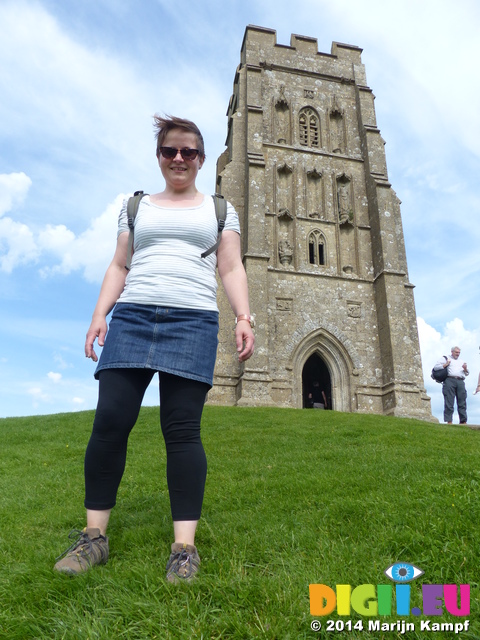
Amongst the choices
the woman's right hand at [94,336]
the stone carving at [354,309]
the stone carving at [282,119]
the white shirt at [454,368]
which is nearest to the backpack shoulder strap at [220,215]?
the woman's right hand at [94,336]

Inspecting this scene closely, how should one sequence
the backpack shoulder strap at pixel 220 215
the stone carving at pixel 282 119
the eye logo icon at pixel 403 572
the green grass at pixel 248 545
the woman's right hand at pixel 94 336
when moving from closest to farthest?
the green grass at pixel 248 545 → the eye logo icon at pixel 403 572 → the woman's right hand at pixel 94 336 → the backpack shoulder strap at pixel 220 215 → the stone carving at pixel 282 119

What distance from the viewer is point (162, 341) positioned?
2.54 m

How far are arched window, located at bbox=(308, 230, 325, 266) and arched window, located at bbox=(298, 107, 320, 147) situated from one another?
15.3 feet

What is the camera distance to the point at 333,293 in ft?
63.2

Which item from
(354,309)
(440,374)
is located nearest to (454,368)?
(440,374)

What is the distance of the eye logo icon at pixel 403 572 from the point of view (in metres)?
2.05

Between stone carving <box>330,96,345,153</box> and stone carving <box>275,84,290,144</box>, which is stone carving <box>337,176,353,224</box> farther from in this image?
stone carving <box>275,84,290,144</box>

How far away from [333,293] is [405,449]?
13608mm

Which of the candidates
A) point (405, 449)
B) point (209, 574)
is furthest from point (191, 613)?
point (405, 449)

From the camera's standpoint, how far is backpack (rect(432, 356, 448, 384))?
1320 centimetres

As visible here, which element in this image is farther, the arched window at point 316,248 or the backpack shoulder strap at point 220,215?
the arched window at point 316,248

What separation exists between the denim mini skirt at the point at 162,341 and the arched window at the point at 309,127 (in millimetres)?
20976

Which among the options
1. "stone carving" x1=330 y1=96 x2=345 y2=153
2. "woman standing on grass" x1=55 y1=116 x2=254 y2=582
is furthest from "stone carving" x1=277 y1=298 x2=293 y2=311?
"woman standing on grass" x1=55 y1=116 x2=254 y2=582

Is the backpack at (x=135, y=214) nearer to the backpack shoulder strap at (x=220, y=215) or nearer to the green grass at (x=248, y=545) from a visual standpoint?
the backpack shoulder strap at (x=220, y=215)
